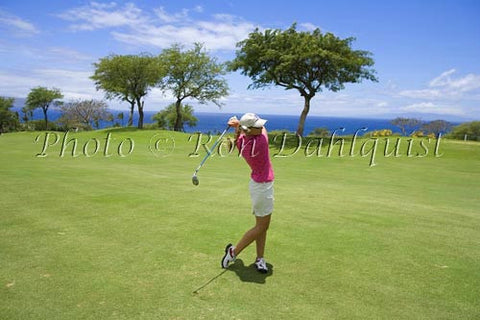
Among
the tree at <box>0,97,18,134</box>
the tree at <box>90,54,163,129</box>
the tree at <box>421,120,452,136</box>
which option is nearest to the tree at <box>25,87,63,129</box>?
the tree at <box>0,97,18,134</box>

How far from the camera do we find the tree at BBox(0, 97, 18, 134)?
2977 inches

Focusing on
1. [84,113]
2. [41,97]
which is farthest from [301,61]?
[84,113]

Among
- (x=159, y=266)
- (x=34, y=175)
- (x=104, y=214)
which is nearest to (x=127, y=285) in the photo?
(x=159, y=266)

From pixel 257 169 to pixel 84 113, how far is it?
94274mm

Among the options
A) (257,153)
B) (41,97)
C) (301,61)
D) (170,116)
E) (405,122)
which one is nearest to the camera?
(257,153)

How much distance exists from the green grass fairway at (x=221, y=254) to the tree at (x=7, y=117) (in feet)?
250

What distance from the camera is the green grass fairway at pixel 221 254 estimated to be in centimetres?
465

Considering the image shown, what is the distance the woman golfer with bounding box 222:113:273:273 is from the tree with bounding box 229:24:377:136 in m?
31.5

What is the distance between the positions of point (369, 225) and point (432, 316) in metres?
3.77

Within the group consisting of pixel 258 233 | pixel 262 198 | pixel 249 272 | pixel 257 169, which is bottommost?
pixel 249 272

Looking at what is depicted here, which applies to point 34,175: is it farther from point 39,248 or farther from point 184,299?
point 184,299

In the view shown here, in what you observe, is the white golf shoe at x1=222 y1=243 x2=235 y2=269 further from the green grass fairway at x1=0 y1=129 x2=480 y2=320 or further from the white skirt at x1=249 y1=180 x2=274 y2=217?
the white skirt at x1=249 y1=180 x2=274 y2=217

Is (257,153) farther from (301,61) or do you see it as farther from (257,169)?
(301,61)

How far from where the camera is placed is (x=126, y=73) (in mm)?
51750
